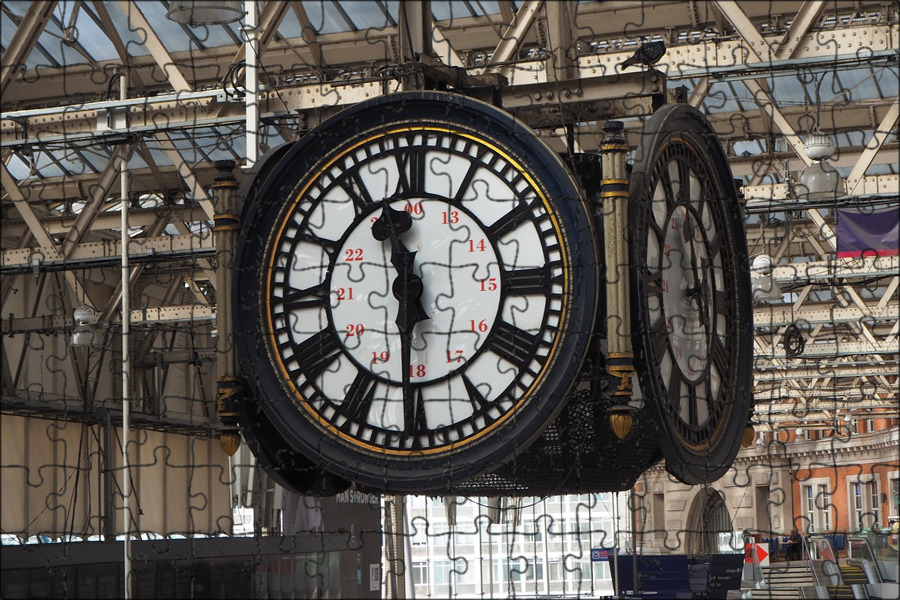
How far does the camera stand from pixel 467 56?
12.8m

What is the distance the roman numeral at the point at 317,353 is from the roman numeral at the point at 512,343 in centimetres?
35

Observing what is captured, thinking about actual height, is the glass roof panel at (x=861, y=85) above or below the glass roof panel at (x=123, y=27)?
below

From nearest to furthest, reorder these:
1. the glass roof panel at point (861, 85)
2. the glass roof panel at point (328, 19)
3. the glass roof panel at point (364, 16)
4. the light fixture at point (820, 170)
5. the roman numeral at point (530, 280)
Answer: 1. the roman numeral at point (530, 280)
2. the light fixture at point (820, 170)
3. the glass roof panel at point (328, 19)
4. the glass roof panel at point (364, 16)
5. the glass roof panel at point (861, 85)

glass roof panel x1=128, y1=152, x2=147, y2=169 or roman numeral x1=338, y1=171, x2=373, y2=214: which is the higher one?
glass roof panel x1=128, y1=152, x2=147, y2=169

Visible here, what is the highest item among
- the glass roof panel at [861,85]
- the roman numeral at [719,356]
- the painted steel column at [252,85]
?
the glass roof panel at [861,85]

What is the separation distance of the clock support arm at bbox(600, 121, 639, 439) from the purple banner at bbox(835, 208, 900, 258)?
59 centimetres

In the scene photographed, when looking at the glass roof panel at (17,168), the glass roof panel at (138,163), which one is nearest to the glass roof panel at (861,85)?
the glass roof panel at (17,168)

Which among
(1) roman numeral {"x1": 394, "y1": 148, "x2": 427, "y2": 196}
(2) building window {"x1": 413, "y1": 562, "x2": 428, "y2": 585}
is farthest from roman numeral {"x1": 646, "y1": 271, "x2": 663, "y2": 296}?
(2) building window {"x1": 413, "y1": 562, "x2": 428, "y2": 585}

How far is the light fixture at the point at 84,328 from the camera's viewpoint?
38.6ft

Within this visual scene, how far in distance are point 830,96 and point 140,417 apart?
27.9 ft

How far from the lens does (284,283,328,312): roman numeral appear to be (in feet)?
9.91

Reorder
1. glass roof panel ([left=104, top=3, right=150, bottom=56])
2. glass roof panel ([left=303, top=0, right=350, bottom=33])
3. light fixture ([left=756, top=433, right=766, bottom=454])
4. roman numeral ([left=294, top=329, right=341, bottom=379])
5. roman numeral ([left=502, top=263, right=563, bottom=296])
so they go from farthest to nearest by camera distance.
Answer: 1. glass roof panel ([left=303, top=0, right=350, bottom=33])
2. glass roof panel ([left=104, top=3, right=150, bottom=56])
3. light fixture ([left=756, top=433, right=766, bottom=454])
4. roman numeral ([left=294, top=329, right=341, bottom=379])
5. roman numeral ([left=502, top=263, right=563, bottom=296])

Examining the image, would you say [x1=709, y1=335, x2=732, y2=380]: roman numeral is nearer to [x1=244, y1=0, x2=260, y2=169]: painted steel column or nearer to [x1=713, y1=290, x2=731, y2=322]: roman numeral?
[x1=713, y1=290, x2=731, y2=322]: roman numeral

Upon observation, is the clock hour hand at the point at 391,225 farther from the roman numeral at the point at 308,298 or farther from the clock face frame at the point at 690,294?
the clock face frame at the point at 690,294
